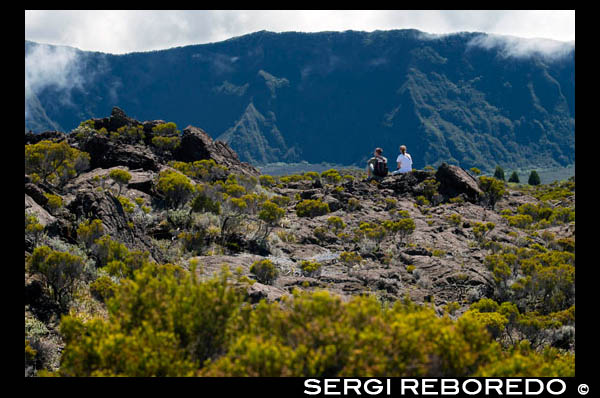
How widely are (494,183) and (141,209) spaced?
1703cm

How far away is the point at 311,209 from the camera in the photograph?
74.1 feet

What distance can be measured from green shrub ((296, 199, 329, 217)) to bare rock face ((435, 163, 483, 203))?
289 inches

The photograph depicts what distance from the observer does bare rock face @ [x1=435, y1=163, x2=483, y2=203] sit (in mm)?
27144

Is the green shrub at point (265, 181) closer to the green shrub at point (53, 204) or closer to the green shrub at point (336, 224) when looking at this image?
the green shrub at point (336, 224)

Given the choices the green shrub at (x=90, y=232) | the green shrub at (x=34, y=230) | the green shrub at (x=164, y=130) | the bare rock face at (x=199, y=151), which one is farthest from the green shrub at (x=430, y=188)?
the green shrub at (x=34, y=230)

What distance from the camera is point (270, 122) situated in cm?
19750

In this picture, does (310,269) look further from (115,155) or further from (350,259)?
(115,155)

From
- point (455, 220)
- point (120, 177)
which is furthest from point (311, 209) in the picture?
point (120, 177)

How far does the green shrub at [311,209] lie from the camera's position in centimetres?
2248

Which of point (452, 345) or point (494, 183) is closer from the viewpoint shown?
point (452, 345)

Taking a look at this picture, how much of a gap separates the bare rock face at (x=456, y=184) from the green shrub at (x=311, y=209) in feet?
24.1

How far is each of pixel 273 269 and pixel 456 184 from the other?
15.9 metres
